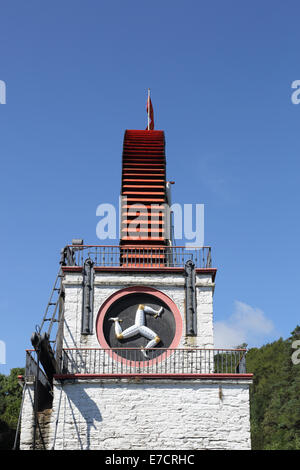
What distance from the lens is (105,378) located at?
67.5 feet

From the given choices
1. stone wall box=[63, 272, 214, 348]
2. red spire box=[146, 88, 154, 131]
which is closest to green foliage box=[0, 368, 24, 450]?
red spire box=[146, 88, 154, 131]

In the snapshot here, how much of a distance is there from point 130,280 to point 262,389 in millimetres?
47577

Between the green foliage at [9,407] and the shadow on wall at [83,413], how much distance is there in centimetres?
2923

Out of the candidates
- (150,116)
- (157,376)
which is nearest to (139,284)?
(157,376)

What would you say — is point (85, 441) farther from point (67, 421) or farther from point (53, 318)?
point (53, 318)

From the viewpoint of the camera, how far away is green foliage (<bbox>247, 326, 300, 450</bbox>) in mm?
48281

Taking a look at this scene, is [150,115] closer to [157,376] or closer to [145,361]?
[145,361]

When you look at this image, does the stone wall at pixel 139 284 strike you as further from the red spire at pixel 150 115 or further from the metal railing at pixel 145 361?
the red spire at pixel 150 115

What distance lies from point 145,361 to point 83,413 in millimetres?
2647

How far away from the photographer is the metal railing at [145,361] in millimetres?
21203

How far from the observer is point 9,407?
5334cm

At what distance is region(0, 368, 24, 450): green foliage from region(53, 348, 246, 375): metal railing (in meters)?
28.7

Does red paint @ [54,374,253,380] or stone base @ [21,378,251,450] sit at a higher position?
red paint @ [54,374,253,380]

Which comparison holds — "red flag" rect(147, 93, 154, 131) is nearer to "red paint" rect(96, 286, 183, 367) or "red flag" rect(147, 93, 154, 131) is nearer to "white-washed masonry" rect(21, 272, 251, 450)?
"red paint" rect(96, 286, 183, 367)
